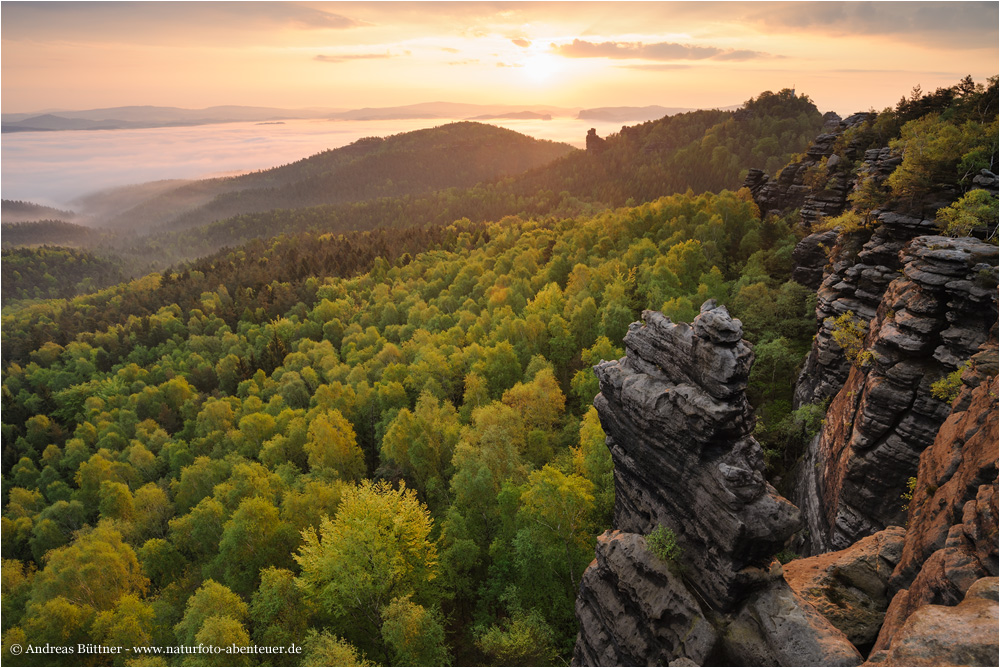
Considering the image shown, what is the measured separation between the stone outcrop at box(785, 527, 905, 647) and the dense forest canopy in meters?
15.9

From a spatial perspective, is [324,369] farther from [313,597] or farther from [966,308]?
[966,308]

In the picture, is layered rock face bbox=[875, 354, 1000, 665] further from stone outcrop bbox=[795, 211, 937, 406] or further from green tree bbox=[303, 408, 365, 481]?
green tree bbox=[303, 408, 365, 481]

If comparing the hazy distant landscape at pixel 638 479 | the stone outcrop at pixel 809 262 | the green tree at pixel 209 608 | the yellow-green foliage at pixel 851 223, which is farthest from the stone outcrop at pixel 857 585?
the stone outcrop at pixel 809 262

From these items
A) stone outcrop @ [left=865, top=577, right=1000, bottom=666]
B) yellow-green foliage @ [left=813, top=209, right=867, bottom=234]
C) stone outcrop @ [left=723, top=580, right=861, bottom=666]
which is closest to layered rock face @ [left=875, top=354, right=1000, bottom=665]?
stone outcrop @ [left=865, top=577, right=1000, bottom=666]

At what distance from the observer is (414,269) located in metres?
150

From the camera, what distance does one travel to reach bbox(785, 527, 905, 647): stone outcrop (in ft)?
71.2

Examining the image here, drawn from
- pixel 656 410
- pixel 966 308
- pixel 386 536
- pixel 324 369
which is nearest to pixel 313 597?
pixel 386 536

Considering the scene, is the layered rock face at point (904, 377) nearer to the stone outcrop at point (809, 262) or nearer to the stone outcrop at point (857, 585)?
the stone outcrop at point (857, 585)

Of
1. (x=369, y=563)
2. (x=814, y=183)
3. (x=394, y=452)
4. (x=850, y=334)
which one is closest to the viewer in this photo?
(x=369, y=563)

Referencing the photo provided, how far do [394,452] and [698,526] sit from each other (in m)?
39.5

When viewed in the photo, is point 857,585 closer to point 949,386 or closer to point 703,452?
point 703,452

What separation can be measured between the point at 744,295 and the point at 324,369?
78.4 meters

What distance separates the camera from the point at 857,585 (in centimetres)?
2338

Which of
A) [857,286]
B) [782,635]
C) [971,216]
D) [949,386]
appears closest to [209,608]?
[782,635]
